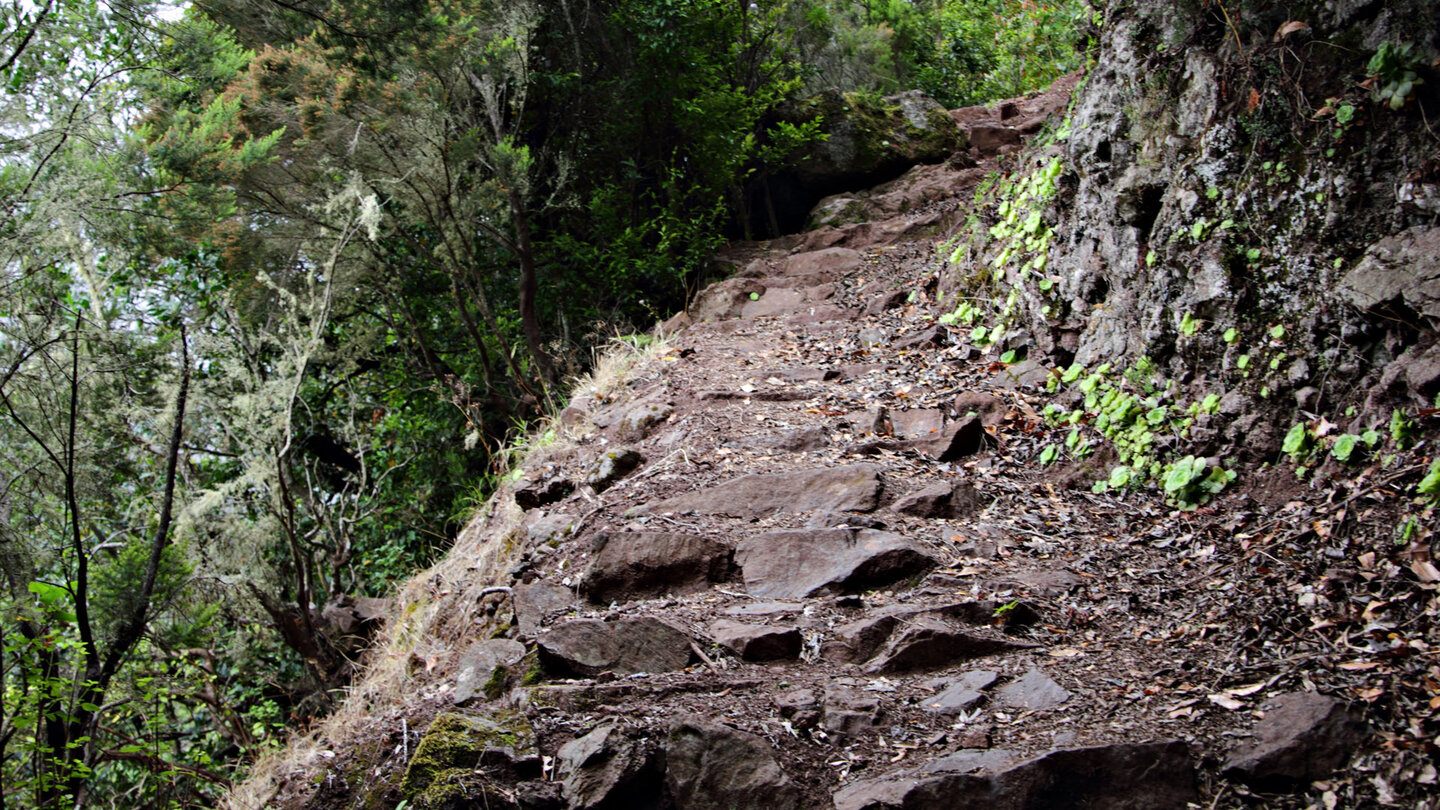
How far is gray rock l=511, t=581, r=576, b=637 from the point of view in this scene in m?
3.83

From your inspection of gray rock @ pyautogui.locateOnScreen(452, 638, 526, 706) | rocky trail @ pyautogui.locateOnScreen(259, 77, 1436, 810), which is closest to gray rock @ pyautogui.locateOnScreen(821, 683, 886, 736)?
rocky trail @ pyautogui.locateOnScreen(259, 77, 1436, 810)

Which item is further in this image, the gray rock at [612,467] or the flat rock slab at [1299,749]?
the gray rock at [612,467]

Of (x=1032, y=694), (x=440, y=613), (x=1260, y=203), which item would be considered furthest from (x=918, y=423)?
(x=440, y=613)

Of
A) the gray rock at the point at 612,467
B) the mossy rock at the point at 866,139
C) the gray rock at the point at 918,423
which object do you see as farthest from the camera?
the mossy rock at the point at 866,139

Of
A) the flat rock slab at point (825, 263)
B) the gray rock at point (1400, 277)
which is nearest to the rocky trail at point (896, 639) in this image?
the gray rock at point (1400, 277)

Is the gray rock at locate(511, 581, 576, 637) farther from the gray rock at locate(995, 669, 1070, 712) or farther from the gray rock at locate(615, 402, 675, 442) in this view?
the gray rock at locate(995, 669, 1070, 712)

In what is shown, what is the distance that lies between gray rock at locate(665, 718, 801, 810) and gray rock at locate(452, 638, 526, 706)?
906mm

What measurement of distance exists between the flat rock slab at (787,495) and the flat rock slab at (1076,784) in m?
1.91

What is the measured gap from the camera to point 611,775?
8.89 ft

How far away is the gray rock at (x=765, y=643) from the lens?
3.34 metres

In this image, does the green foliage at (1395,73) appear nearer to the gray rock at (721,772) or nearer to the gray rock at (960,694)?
the gray rock at (960,694)

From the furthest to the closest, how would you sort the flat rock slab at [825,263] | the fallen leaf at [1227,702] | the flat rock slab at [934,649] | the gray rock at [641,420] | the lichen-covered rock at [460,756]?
1. the flat rock slab at [825,263]
2. the gray rock at [641,420]
3. the flat rock slab at [934,649]
4. the lichen-covered rock at [460,756]
5. the fallen leaf at [1227,702]

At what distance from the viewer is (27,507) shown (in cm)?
492

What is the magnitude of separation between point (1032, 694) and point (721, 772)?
3.40ft
